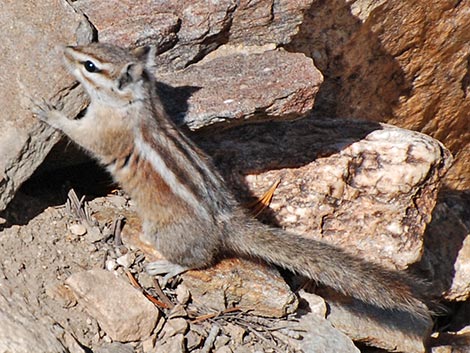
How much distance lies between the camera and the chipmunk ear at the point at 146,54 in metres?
6.38

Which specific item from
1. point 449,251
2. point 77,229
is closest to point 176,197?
point 77,229

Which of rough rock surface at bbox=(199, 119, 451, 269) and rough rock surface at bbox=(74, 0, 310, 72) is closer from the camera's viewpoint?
rough rock surface at bbox=(74, 0, 310, 72)

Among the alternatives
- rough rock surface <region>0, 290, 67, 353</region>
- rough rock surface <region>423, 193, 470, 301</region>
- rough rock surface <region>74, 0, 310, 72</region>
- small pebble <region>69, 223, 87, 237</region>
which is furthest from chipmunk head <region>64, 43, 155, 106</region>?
rough rock surface <region>423, 193, 470, 301</region>

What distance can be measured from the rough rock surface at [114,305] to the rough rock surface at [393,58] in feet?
9.44

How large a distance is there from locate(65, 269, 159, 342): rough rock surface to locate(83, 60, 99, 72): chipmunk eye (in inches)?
51.3

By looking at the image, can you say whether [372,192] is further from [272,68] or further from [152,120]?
[152,120]

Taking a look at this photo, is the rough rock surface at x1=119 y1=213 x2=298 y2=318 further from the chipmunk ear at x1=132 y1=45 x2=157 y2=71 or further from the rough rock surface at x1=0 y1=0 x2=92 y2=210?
the chipmunk ear at x1=132 y1=45 x2=157 y2=71

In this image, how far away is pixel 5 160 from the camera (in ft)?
19.2

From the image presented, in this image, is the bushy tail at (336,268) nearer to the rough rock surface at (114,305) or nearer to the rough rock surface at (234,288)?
the rough rock surface at (234,288)

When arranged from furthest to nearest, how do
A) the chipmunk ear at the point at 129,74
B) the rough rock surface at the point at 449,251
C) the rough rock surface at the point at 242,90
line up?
the rough rock surface at the point at 449,251 → the rough rock surface at the point at 242,90 → the chipmunk ear at the point at 129,74

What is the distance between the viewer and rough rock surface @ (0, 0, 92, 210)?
5.92 meters

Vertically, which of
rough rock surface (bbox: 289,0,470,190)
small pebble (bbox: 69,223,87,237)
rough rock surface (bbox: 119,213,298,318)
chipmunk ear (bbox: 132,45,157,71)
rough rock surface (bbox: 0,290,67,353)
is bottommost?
rough rock surface (bbox: 0,290,67,353)

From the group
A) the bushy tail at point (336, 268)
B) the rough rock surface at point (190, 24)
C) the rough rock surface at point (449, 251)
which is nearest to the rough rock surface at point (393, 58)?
the rough rock surface at point (190, 24)

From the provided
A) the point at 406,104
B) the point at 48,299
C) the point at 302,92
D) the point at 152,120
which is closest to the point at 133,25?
the point at 152,120
